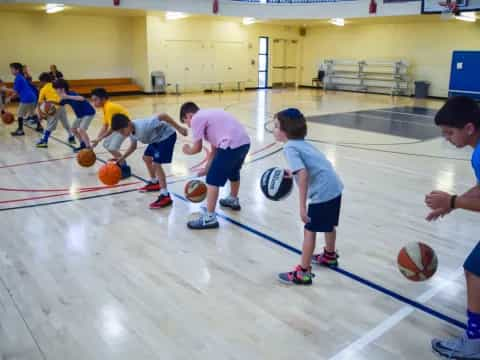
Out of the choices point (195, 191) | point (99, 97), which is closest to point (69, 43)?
point (99, 97)

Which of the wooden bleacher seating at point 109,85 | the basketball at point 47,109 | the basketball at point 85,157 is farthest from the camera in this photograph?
the wooden bleacher seating at point 109,85

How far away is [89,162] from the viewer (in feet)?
20.2

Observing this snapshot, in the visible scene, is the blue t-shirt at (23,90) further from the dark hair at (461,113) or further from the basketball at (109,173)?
the dark hair at (461,113)

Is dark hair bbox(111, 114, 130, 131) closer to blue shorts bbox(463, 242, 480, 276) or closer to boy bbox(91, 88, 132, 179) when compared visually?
boy bbox(91, 88, 132, 179)

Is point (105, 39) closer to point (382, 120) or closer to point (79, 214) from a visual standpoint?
point (382, 120)

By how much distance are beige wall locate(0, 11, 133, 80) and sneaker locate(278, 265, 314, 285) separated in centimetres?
1560

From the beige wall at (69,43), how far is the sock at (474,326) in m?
16.9

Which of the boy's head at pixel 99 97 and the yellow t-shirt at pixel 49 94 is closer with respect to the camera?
the boy's head at pixel 99 97

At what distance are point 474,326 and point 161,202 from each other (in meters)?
3.44

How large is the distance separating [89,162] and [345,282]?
13.3 feet

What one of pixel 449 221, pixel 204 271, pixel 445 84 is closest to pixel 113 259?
pixel 204 271

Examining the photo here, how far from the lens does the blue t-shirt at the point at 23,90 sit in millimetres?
9000

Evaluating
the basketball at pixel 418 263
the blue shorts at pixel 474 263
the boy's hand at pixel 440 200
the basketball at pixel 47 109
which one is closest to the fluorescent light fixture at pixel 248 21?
the basketball at pixel 47 109

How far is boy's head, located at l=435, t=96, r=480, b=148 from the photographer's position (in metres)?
2.46
